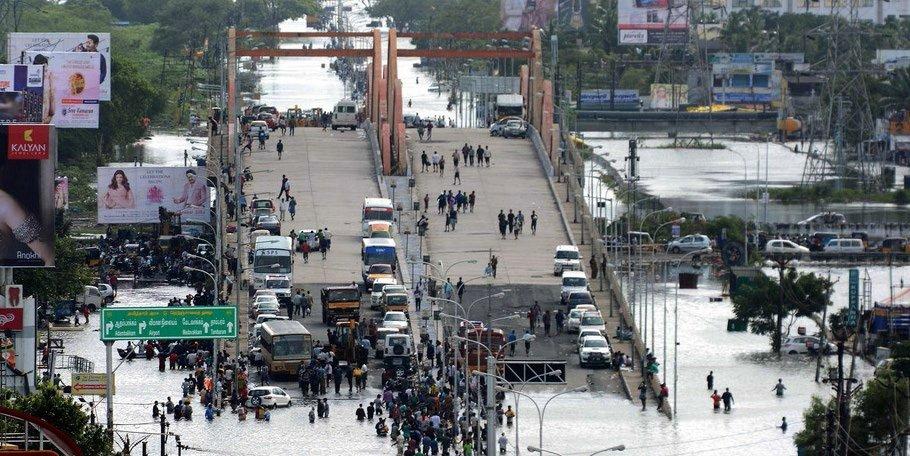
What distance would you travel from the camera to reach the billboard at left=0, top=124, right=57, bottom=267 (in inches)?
3142

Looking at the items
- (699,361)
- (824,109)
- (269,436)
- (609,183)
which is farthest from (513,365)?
(824,109)

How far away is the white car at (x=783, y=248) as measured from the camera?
414ft

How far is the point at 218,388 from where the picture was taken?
3275 inches

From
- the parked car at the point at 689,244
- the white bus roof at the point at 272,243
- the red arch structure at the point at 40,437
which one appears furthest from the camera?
the parked car at the point at 689,244

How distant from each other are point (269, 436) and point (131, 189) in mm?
42458

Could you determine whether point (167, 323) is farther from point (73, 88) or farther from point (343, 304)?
point (73, 88)

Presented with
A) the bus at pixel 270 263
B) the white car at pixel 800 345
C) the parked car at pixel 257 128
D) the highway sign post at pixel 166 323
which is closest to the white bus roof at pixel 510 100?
the parked car at pixel 257 128

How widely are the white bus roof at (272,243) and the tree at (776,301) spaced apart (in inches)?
647

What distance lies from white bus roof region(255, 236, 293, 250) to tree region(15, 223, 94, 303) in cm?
603

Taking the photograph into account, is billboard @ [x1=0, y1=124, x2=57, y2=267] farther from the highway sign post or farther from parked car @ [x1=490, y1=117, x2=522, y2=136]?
parked car @ [x1=490, y1=117, x2=522, y2=136]

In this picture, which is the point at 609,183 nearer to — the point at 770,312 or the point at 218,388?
the point at 770,312

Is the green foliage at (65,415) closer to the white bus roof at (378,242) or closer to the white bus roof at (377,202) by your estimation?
the white bus roof at (378,242)

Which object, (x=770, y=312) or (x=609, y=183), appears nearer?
(x=770, y=312)

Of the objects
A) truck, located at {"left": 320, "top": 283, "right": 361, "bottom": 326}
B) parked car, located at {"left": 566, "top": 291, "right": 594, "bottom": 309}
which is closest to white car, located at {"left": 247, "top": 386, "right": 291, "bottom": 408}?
truck, located at {"left": 320, "top": 283, "right": 361, "bottom": 326}
